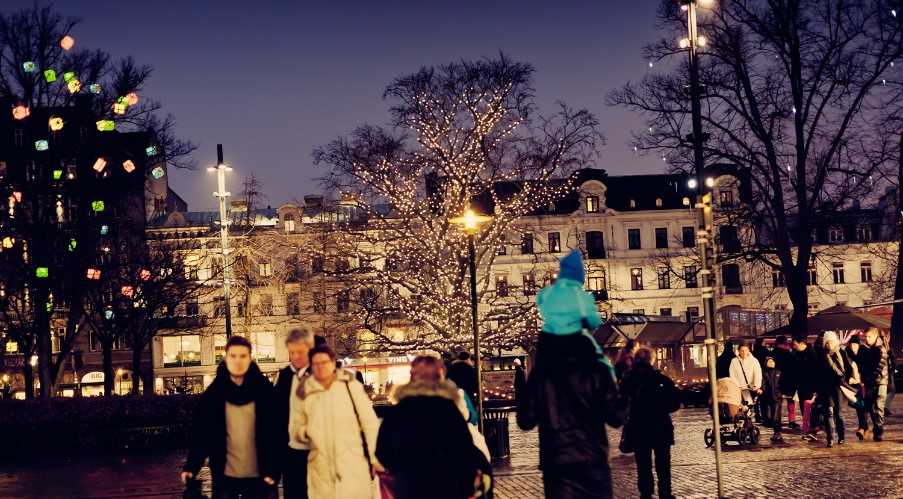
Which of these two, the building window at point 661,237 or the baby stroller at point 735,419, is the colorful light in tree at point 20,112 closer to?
the baby stroller at point 735,419

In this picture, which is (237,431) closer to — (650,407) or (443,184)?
(650,407)

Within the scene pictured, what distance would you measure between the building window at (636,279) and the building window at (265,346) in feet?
77.7

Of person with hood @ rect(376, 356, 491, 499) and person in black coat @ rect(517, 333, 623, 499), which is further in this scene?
person in black coat @ rect(517, 333, 623, 499)

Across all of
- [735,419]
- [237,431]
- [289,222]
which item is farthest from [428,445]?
[289,222]

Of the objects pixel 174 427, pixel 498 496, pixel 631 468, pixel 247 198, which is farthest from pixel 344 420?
pixel 247 198

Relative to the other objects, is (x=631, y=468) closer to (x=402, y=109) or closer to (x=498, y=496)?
(x=498, y=496)

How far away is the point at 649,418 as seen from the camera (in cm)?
1211

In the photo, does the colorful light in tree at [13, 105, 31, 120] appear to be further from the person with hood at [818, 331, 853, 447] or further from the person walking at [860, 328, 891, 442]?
the person walking at [860, 328, 891, 442]

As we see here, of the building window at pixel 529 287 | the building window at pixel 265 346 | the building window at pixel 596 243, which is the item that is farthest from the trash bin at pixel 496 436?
the building window at pixel 265 346

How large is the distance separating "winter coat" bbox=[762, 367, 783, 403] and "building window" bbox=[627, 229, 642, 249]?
174 feet

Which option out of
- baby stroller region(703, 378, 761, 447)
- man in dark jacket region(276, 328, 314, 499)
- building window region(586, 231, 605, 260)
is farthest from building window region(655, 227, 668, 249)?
man in dark jacket region(276, 328, 314, 499)

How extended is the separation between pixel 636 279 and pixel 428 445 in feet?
228

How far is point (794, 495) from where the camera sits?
13.3m

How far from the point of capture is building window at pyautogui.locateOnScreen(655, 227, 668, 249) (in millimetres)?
75438
